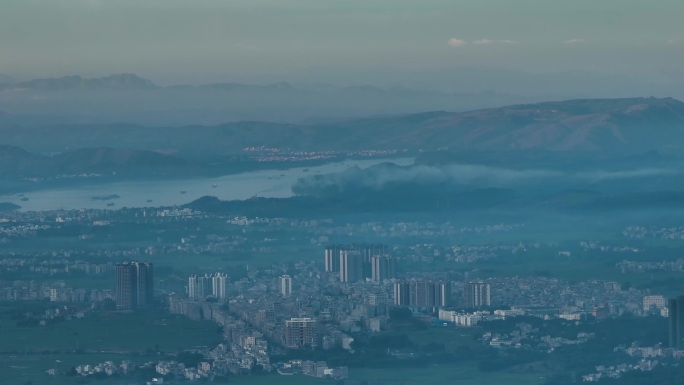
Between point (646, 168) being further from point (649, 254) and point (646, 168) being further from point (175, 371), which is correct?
point (175, 371)

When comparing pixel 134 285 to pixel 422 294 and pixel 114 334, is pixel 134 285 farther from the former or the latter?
pixel 422 294

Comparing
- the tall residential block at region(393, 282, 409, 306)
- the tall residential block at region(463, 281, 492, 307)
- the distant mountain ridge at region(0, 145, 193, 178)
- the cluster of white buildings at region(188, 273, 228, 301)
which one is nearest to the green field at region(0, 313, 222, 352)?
Result: the cluster of white buildings at region(188, 273, 228, 301)

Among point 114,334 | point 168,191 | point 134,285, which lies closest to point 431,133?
point 168,191

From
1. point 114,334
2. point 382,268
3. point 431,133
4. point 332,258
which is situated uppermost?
point 431,133

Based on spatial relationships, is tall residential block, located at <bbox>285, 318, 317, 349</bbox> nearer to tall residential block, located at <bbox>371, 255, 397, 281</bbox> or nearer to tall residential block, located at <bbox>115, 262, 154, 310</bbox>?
tall residential block, located at <bbox>115, 262, 154, 310</bbox>

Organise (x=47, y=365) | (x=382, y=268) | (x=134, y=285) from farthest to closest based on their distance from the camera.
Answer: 1. (x=382, y=268)
2. (x=134, y=285)
3. (x=47, y=365)

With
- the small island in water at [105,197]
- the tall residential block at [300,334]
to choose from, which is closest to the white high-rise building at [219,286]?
the tall residential block at [300,334]
